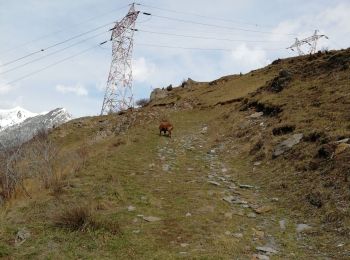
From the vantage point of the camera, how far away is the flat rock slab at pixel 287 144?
16.6m

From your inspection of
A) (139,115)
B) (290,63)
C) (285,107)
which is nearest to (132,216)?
(285,107)

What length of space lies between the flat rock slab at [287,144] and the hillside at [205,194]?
7 centimetres

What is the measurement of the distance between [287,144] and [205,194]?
5.18 meters

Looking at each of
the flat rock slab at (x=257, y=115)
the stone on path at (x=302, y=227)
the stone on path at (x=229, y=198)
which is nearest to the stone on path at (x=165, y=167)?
the stone on path at (x=229, y=198)

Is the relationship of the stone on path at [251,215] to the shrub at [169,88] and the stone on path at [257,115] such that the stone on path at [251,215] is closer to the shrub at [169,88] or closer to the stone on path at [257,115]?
the stone on path at [257,115]

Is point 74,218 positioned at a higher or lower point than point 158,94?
lower

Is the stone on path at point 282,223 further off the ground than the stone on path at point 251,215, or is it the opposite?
the stone on path at point 251,215

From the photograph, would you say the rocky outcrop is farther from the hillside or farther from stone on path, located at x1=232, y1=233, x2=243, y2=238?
stone on path, located at x1=232, y1=233, x2=243, y2=238

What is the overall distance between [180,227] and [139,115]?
2338cm

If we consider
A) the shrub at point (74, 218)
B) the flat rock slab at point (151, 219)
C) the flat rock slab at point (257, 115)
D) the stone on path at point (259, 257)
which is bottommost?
the stone on path at point (259, 257)

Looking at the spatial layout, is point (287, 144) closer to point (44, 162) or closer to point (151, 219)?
point (151, 219)

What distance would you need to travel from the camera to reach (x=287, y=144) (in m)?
16.8

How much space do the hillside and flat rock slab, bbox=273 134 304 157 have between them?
0.23 ft

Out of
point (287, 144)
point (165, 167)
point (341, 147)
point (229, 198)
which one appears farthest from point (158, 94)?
point (229, 198)
